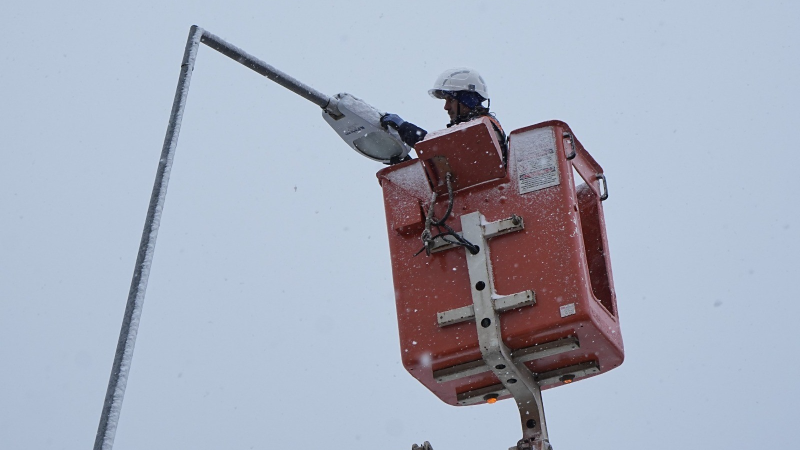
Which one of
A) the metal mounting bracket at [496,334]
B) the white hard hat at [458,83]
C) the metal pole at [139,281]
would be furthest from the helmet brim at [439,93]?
the metal pole at [139,281]

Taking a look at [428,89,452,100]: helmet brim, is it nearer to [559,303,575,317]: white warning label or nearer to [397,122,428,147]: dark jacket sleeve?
[397,122,428,147]: dark jacket sleeve

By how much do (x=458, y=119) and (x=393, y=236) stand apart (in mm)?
841

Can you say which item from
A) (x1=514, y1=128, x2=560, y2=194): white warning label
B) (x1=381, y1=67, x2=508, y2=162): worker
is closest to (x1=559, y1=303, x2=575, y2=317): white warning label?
(x1=514, y1=128, x2=560, y2=194): white warning label

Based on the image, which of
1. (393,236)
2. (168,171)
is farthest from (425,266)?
(168,171)

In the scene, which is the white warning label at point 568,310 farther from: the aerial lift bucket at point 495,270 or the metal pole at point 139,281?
the metal pole at point 139,281

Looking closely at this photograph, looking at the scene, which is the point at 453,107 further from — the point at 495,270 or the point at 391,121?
the point at 495,270

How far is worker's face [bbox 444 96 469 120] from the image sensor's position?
21.3 feet

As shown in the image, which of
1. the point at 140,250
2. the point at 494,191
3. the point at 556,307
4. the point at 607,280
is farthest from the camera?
the point at 607,280

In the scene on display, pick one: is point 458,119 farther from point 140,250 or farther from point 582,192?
point 140,250

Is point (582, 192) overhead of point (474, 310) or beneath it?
overhead

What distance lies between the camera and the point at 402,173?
19.6 ft

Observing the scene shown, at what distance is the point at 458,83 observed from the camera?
6453 mm

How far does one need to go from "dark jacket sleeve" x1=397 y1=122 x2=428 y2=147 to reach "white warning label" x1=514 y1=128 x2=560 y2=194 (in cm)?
45

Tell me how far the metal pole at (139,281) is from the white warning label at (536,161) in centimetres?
163
